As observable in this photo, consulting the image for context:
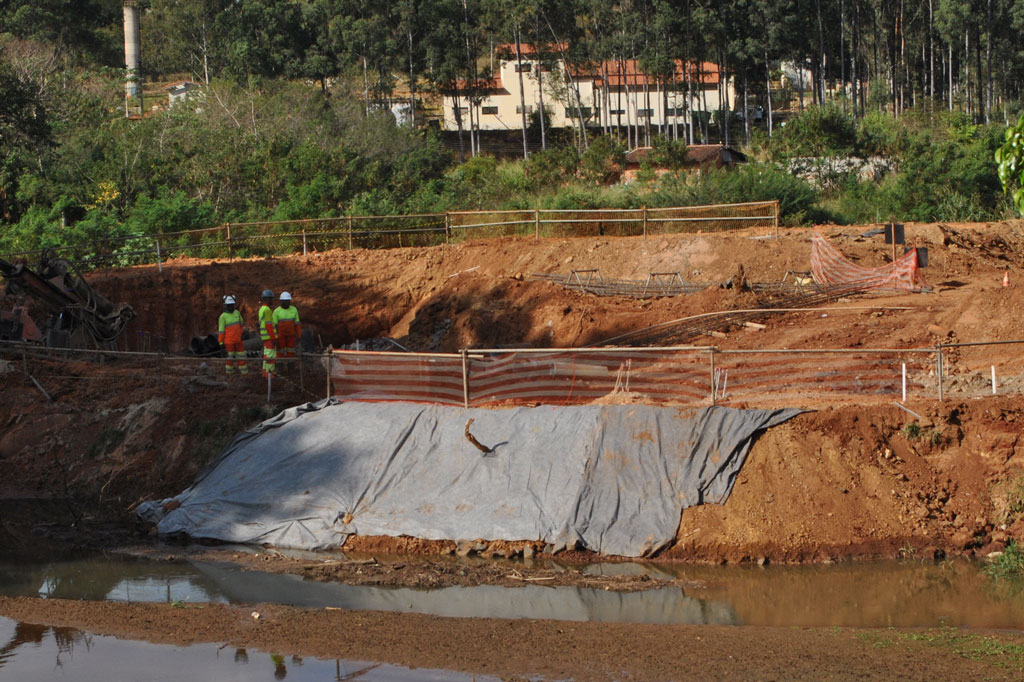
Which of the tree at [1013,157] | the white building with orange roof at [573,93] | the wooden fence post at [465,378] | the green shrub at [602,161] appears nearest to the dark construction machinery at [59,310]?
the wooden fence post at [465,378]

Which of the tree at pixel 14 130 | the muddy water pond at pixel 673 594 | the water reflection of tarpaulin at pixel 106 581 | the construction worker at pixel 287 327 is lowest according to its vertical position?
the muddy water pond at pixel 673 594

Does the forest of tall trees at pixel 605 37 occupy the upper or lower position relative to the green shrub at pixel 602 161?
upper

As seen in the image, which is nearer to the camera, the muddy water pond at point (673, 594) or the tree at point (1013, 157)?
the tree at point (1013, 157)

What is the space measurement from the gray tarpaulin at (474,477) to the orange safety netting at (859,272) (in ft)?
33.1

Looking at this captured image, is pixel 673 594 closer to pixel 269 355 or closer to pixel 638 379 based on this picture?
pixel 638 379

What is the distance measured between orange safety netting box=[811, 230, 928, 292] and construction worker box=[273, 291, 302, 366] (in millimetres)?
11765

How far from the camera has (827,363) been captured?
17.4m

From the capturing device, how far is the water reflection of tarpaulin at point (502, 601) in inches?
482

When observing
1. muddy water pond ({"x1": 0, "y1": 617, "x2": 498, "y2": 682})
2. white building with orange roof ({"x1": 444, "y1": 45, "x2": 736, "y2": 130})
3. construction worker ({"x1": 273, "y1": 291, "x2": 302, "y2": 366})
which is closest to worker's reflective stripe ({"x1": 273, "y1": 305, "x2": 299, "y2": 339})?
construction worker ({"x1": 273, "y1": 291, "x2": 302, "y2": 366})

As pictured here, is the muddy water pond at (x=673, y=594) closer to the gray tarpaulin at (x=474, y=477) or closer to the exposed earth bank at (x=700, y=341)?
the exposed earth bank at (x=700, y=341)

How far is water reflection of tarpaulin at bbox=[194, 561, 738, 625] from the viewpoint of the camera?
12250 mm

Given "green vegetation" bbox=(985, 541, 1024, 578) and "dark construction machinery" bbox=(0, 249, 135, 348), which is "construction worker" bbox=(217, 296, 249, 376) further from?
"green vegetation" bbox=(985, 541, 1024, 578)

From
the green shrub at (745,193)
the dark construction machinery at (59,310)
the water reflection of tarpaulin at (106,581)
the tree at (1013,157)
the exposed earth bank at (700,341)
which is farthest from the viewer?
the green shrub at (745,193)

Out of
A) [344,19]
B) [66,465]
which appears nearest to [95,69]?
[344,19]
